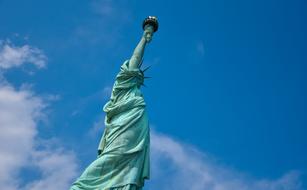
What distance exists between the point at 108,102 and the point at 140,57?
2326 mm

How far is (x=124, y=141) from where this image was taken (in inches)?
763

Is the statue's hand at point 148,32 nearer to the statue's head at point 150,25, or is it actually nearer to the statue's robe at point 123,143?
the statue's head at point 150,25

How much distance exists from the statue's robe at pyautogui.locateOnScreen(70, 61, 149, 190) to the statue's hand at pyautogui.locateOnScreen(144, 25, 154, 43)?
165cm

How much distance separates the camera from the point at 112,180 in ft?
60.8

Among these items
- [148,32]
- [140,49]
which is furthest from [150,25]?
[140,49]

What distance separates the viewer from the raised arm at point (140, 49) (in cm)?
2195

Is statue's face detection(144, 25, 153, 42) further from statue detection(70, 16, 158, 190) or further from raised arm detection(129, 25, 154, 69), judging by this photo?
statue detection(70, 16, 158, 190)

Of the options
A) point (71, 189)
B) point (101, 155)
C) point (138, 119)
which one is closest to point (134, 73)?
point (138, 119)

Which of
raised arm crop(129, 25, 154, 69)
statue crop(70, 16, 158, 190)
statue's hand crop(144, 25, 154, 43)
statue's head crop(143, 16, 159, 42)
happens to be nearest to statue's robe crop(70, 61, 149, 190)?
statue crop(70, 16, 158, 190)

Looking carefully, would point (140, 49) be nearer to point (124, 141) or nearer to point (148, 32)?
point (148, 32)

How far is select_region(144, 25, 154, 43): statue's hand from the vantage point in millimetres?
22781

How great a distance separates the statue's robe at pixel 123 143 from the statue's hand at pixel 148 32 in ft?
5.42

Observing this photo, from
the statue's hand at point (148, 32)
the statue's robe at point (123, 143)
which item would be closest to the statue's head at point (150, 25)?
the statue's hand at point (148, 32)

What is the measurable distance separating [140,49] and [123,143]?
4.75 metres
